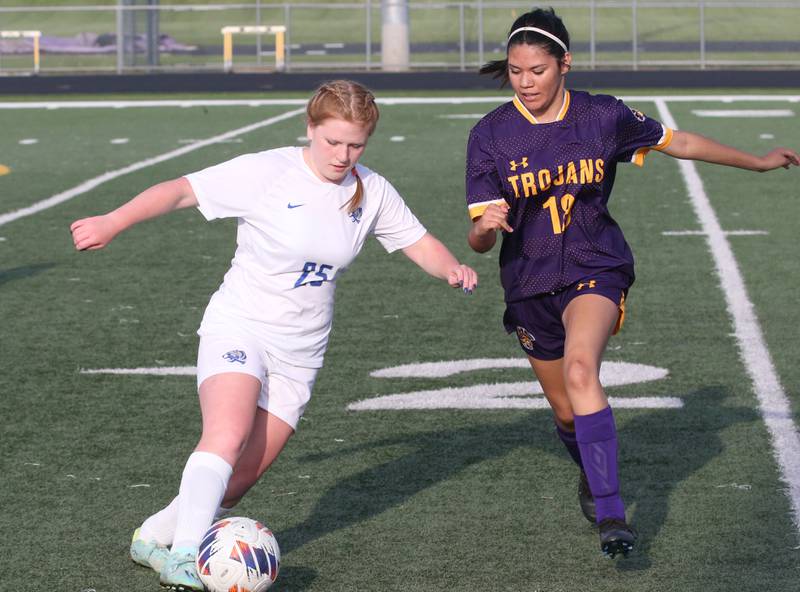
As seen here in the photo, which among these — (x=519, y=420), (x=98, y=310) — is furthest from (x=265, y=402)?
(x=98, y=310)

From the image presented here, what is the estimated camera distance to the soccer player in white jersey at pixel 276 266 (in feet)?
16.1

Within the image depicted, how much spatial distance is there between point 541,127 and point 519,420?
1.99 metres

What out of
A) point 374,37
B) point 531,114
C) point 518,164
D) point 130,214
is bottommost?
point 130,214

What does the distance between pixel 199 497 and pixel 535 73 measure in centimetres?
190

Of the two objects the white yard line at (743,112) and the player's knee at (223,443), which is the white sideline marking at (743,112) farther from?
the player's knee at (223,443)

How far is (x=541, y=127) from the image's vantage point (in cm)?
560

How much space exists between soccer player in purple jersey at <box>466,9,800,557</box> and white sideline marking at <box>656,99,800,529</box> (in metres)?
1.07

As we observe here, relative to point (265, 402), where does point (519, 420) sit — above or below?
below

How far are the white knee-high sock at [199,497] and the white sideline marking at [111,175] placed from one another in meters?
9.24

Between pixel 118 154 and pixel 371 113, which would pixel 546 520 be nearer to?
pixel 371 113

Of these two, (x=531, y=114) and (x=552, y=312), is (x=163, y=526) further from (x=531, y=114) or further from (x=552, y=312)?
(x=531, y=114)

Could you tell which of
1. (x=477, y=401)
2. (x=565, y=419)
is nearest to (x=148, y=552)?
(x=565, y=419)

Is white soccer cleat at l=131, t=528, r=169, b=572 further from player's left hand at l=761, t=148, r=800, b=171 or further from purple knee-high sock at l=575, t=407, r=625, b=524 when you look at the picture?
player's left hand at l=761, t=148, r=800, b=171

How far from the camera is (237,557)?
468 centimetres
